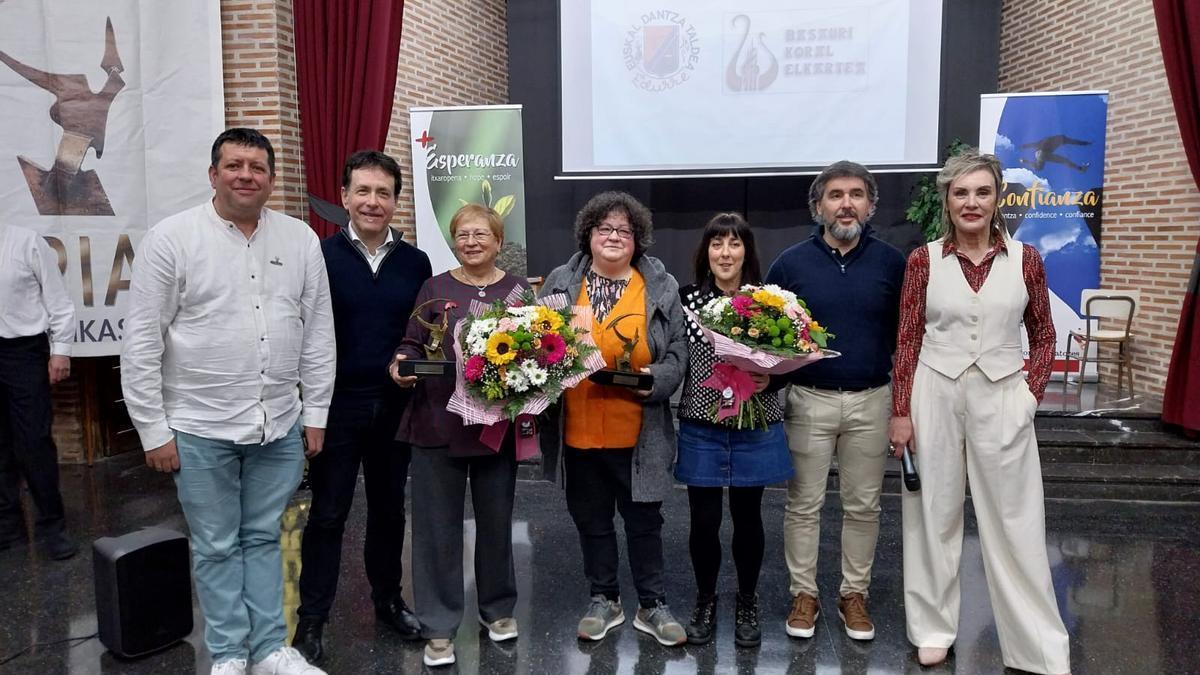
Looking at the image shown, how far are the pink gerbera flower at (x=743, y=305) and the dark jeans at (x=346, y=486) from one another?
1230mm

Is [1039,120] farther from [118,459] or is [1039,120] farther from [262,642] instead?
[118,459]

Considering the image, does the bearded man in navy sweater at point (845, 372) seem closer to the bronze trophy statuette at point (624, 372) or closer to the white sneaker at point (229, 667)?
the bronze trophy statuette at point (624, 372)

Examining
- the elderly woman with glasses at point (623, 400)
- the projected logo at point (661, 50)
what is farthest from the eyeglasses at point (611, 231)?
the projected logo at point (661, 50)

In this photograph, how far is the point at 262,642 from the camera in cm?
251

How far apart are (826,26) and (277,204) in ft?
16.3

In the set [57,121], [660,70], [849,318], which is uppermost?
[660,70]

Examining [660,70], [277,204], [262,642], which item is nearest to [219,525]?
[262,642]

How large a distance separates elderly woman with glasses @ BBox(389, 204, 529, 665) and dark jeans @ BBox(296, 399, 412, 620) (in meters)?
0.15

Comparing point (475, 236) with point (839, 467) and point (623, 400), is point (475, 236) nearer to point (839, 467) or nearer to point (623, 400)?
point (623, 400)

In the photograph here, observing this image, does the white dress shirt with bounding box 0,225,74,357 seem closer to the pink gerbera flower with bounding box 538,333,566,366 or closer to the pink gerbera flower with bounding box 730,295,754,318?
the pink gerbera flower with bounding box 538,333,566,366

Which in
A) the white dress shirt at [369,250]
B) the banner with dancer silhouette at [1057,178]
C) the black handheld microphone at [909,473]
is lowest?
the black handheld microphone at [909,473]

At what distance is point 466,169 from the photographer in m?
7.52

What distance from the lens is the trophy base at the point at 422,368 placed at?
2.40 meters

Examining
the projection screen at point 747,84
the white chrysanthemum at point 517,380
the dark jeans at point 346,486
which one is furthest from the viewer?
the projection screen at point 747,84
